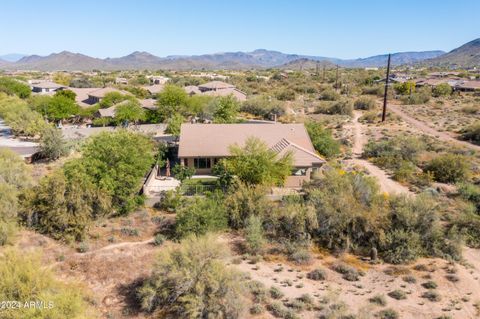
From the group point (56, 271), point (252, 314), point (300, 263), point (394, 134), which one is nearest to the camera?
point (252, 314)

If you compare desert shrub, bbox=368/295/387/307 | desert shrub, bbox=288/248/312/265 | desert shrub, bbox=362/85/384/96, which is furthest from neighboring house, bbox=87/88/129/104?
desert shrub, bbox=362/85/384/96

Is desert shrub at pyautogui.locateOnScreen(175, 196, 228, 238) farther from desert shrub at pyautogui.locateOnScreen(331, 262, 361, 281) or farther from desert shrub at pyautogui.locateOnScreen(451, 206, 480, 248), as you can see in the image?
desert shrub at pyautogui.locateOnScreen(451, 206, 480, 248)

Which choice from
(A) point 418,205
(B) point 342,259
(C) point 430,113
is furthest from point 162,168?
(C) point 430,113

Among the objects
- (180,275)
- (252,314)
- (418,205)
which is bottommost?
(252,314)

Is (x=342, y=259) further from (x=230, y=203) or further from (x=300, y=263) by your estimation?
(x=230, y=203)

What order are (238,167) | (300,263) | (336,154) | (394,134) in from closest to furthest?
(300,263) → (238,167) → (336,154) → (394,134)

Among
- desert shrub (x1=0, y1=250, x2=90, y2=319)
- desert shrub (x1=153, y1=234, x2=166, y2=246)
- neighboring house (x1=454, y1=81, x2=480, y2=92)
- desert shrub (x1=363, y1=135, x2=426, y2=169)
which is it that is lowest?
desert shrub (x1=153, y1=234, x2=166, y2=246)

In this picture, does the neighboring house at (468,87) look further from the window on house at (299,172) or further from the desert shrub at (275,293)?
the desert shrub at (275,293)
